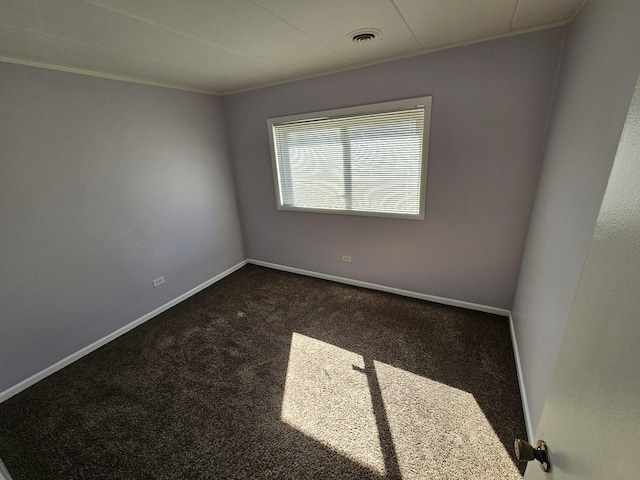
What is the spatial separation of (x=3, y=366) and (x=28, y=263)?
30.0 inches

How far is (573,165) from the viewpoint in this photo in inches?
55.2

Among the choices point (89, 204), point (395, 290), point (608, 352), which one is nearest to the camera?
point (608, 352)

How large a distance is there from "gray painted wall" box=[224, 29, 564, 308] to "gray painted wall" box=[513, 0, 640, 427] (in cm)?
21

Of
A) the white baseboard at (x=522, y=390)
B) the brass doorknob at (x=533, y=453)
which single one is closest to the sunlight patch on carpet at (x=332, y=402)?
the white baseboard at (x=522, y=390)

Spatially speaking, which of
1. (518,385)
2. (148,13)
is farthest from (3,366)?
(518,385)

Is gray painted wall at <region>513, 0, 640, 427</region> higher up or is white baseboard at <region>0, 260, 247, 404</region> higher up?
gray painted wall at <region>513, 0, 640, 427</region>

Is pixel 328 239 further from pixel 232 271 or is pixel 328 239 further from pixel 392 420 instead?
pixel 392 420

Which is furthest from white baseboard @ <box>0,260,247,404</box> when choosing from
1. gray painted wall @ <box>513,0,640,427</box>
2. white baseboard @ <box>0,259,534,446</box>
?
gray painted wall @ <box>513,0,640,427</box>

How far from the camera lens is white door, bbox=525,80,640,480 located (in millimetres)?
421

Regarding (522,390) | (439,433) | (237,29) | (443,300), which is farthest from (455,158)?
(439,433)

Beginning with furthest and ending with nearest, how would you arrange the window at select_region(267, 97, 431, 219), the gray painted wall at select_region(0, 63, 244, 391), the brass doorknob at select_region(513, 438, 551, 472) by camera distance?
the window at select_region(267, 97, 431, 219)
the gray painted wall at select_region(0, 63, 244, 391)
the brass doorknob at select_region(513, 438, 551, 472)

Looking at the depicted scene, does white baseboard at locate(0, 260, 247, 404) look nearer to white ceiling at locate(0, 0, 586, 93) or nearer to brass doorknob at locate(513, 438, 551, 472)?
white ceiling at locate(0, 0, 586, 93)

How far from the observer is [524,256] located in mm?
2271

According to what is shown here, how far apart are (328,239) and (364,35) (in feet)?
6.67
